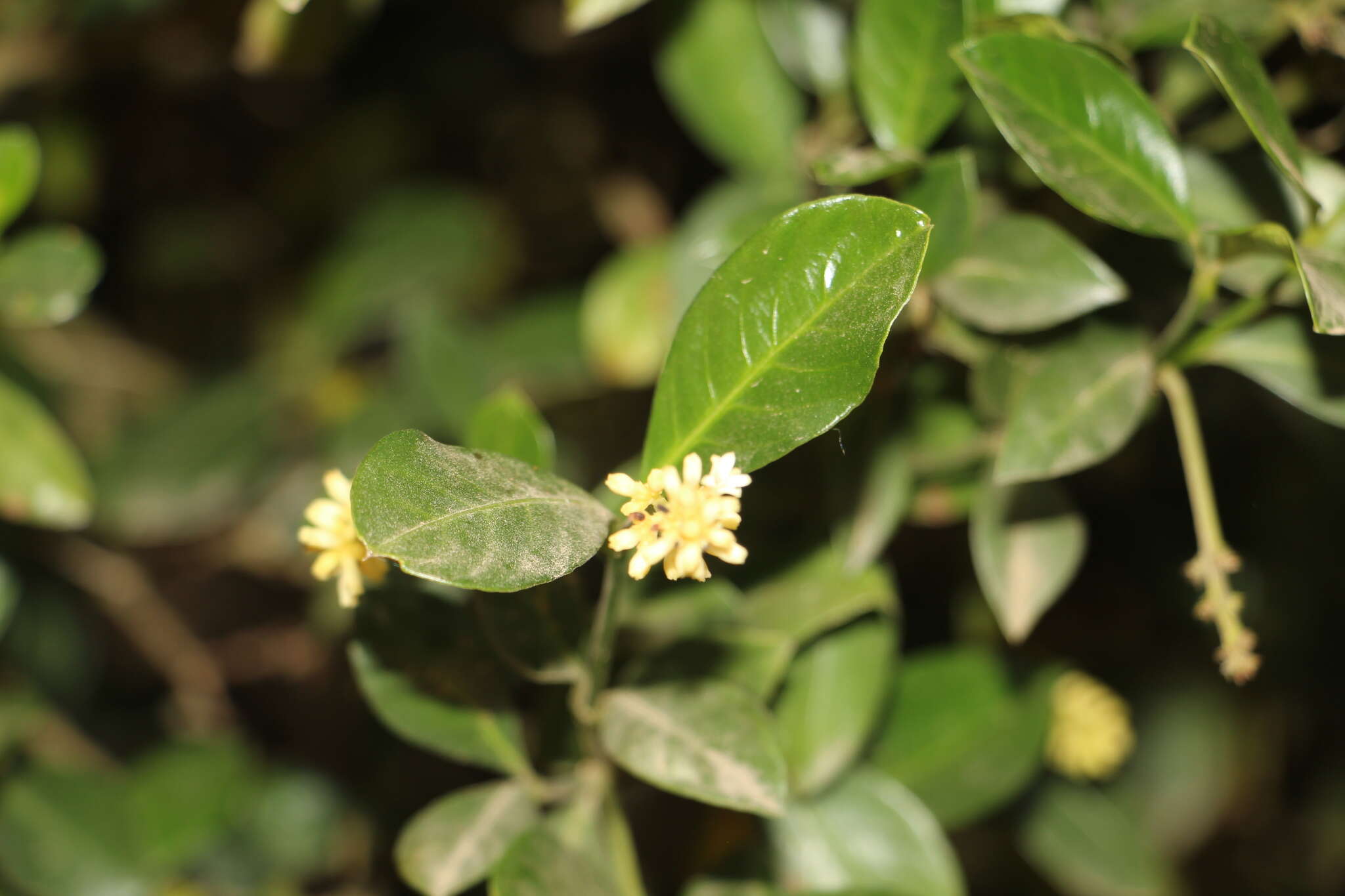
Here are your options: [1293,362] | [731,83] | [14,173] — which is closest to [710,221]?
[731,83]

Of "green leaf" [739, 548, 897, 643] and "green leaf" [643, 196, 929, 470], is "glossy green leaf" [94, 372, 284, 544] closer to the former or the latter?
"green leaf" [739, 548, 897, 643]

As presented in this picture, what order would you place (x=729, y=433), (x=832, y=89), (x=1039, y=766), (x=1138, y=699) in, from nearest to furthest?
(x=729, y=433) → (x=832, y=89) → (x=1039, y=766) → (x=1138, y=699)

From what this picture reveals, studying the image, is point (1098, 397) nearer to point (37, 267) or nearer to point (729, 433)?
point (729, 433)

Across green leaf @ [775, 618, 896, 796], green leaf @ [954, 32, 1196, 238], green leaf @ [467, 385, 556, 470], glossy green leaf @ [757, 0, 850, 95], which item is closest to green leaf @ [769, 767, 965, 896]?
green leaf @ [775, 618, 896, 796]

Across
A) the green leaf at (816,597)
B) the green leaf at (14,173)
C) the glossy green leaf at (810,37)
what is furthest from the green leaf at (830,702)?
the green leaf at (14,173)

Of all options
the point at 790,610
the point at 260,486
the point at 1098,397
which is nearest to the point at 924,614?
the point at 790,610

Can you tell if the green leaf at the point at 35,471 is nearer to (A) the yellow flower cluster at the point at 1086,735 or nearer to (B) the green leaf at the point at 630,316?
(B) the green leaf at the point at 630,316
